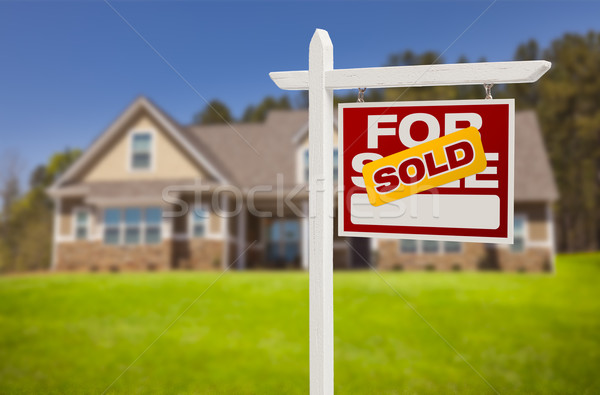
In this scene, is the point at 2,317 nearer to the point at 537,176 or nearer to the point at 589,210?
the point at 537,176

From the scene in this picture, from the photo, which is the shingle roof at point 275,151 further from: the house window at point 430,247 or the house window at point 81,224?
the house window at point 81,224

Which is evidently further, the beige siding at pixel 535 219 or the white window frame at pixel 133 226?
the beige siding at pixel 535 219

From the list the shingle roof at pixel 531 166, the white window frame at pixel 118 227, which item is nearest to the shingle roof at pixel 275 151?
the shingle roof at pixel 531 166

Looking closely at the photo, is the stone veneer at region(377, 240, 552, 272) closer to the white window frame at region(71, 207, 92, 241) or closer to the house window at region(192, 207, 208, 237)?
the house window at region(192, 207, 208, 237)

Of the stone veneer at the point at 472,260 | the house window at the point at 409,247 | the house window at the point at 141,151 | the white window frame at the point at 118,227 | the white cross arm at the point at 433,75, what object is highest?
the house window at the point at 141,151

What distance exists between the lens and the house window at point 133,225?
1916cm

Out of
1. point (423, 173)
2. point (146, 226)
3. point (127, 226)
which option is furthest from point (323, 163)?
point (127, 226)

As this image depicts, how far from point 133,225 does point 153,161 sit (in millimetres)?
2631

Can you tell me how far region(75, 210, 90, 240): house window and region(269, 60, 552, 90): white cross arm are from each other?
1788cm

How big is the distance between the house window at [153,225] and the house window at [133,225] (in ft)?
0.95

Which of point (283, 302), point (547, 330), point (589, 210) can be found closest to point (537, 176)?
point (547, 330)

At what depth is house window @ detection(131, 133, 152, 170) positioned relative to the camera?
66.2ft

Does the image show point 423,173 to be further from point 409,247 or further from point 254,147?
point 254,147

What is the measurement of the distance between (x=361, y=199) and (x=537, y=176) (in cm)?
1814
